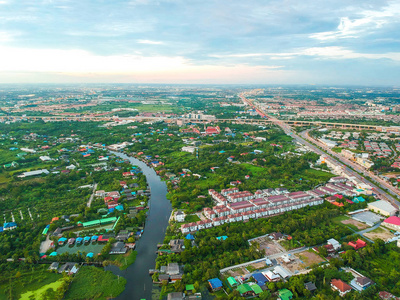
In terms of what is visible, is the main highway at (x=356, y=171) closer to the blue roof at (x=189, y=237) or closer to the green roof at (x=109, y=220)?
the blue roof at (x=189, y=237)

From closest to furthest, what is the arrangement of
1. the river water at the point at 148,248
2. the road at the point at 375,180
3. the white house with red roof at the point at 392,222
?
the river water at the point at 148,248 → the white house with red roof at the point at 392,222 → the road at the point at 375,180

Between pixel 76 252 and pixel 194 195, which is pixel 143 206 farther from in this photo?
pixel 76 252

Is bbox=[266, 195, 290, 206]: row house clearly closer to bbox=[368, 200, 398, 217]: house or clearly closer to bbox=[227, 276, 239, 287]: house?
bbox=[368, 200, 398, 217]: house

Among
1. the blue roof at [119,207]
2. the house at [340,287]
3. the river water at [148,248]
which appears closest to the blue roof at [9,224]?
the blue roof at [119,207]

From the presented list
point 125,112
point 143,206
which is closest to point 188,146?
point 143,206

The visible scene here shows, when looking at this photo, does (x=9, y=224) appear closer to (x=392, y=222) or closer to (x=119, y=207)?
(x=119, y=207)
